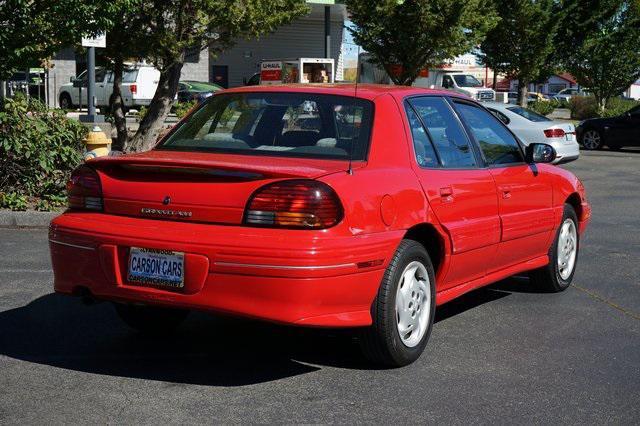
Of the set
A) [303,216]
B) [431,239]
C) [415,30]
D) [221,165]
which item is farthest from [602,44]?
[303,216]

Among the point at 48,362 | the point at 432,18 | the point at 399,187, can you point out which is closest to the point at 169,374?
the point at 48,362

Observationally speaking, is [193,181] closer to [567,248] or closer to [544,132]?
[567,248]

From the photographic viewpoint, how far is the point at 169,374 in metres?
5.41

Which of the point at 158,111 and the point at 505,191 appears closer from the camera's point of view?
the point at 505,191

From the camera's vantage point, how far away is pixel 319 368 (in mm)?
5598

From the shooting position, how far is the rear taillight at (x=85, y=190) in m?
5.57

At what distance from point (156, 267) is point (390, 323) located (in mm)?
1278

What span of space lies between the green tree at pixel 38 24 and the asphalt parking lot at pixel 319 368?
465 centimetres

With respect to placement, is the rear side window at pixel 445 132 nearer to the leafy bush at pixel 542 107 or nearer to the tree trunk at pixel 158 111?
the tree trunk at pixel 158 111

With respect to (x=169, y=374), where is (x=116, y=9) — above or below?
above

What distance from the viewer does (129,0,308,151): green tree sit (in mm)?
15164

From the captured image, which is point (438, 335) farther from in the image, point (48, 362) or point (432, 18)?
point (432, 18)

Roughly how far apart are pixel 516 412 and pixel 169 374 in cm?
185

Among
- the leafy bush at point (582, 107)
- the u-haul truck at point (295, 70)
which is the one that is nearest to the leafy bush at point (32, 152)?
the u-haul truck at point (295, 70)
